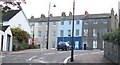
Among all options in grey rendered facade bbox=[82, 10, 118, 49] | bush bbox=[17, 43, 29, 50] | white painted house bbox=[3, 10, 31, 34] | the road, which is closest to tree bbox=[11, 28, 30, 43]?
bush bbox=[17, 43, 29, 50]

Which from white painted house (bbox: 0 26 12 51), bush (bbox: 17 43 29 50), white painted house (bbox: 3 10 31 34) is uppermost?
white painted house (bbox: 3 10 31 34)

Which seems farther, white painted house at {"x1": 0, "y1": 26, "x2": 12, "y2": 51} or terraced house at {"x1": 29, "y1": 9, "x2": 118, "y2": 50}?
terraced house at {"x1": 29, "y1": 9, "x2": 118, "y2": 50}

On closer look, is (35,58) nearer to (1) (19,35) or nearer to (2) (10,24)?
(1) (19,35)

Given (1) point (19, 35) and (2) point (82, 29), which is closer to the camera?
(1) point (19, 35)

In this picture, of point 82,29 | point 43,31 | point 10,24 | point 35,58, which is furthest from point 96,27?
point 35,58

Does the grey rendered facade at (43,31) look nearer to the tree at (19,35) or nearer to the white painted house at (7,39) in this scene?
the tree at (19,35)

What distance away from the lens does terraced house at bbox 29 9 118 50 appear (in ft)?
217

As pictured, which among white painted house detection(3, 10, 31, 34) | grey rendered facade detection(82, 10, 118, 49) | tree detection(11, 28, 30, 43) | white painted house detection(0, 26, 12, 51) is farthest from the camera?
grey rendered facade detection(82, 10, 118, 49)

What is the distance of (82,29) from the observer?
2707 inches

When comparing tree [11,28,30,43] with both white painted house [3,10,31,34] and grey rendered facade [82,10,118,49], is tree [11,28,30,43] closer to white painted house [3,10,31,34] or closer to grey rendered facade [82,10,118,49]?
white painted house [3,10,31,34]

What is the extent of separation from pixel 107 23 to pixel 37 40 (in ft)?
62.5

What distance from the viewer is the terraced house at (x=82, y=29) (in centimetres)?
6612

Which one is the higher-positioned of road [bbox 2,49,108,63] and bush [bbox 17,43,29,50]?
bush [bbox 17,43,29,50]

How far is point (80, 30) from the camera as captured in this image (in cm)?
6894
